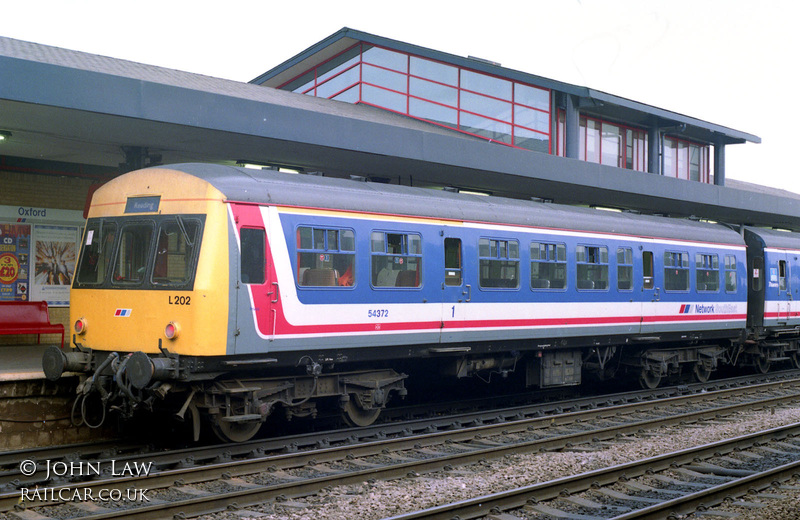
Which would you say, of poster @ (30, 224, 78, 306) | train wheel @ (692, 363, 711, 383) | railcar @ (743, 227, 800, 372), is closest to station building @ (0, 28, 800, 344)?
poster @ (30, 224, 78, 306)

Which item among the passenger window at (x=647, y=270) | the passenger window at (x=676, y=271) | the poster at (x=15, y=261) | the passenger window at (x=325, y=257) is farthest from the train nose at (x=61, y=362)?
the passenger window at (x=676, y=271)

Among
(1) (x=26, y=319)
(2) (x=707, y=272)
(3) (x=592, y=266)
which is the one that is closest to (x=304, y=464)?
(3) (x=592, y=266)

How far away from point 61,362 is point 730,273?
14.0 m

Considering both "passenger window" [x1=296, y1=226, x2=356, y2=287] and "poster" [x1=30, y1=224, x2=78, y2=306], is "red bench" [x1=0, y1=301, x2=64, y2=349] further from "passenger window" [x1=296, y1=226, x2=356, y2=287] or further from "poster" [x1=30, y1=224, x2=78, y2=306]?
"passenger window" [x1=296, y1=226, x2=356, y2=287]

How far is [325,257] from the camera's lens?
9.96 metres

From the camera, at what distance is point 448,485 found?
8.36 metres

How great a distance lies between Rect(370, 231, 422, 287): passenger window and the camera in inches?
415

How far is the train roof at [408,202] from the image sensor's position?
942 cm

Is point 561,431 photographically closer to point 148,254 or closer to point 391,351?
point 391,351

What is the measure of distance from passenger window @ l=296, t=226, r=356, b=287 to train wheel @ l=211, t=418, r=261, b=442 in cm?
189

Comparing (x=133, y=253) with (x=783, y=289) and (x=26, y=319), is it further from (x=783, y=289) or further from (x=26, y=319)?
(x=783, y=289)

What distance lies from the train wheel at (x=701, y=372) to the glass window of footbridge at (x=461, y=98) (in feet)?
27.8

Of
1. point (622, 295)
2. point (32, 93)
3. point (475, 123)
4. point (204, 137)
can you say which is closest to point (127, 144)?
point (204, 137)

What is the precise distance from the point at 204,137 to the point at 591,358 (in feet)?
27.1
